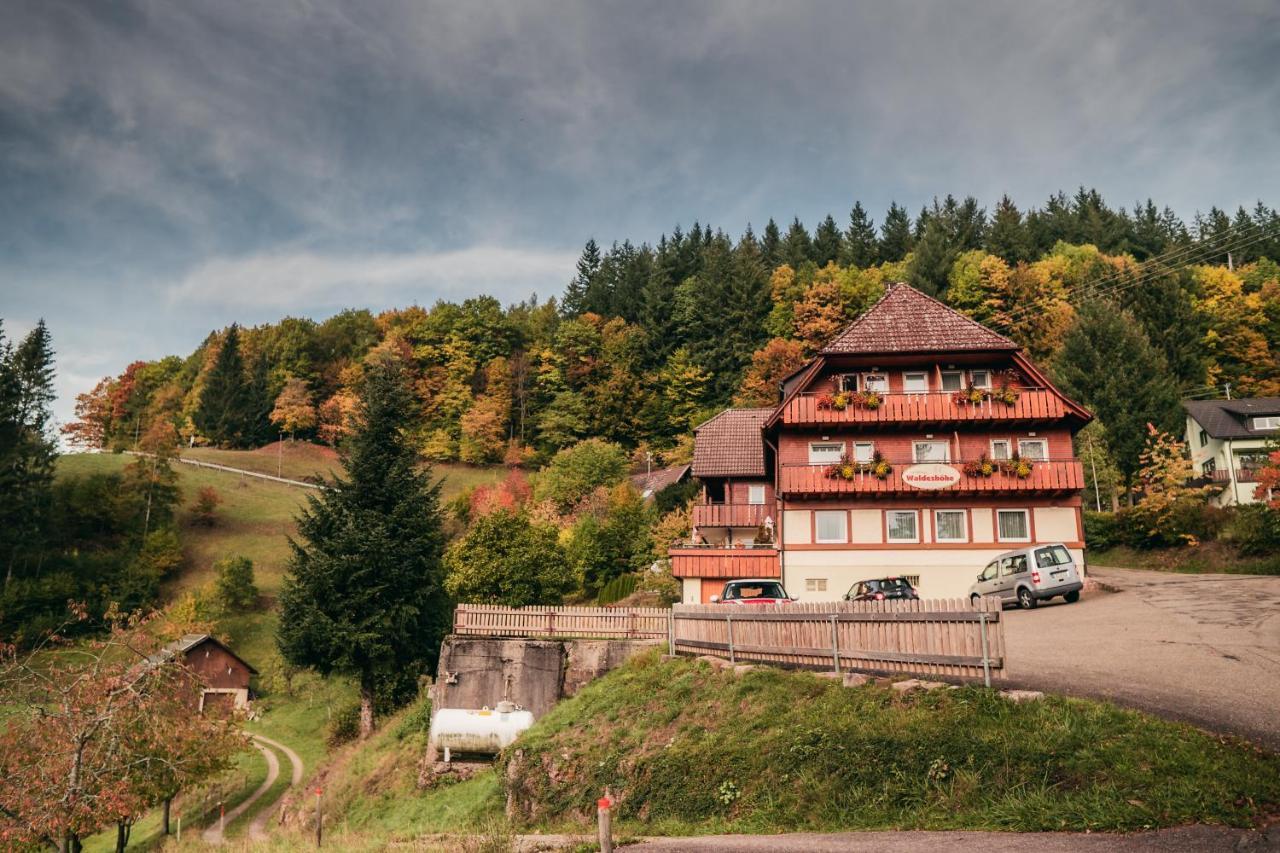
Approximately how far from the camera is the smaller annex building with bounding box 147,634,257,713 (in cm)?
4731

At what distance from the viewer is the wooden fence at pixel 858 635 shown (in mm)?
13734

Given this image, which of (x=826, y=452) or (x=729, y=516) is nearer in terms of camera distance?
(x=826, y=452)

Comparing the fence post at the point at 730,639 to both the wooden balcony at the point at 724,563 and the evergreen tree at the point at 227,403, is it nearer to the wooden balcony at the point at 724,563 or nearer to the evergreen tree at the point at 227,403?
the wooden balcony at the point at 724,563

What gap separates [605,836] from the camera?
10.6m

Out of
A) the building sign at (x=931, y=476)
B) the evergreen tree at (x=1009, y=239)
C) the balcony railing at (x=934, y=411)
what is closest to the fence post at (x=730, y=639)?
the balcony railing at (x=934, y=411)

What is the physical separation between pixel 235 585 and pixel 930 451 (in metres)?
48.8

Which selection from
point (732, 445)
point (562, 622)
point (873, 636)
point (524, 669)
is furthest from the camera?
point (732, 445)

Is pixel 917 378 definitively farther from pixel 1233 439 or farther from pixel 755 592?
pixel 1233 439

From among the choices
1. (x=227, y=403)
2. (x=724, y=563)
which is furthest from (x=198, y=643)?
(x=227, y=403)

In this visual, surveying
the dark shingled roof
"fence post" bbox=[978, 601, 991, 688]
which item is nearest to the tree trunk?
"fence post" bbox=[978, 601, 991, 688]

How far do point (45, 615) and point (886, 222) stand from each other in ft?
312

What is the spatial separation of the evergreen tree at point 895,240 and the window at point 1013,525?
68.2 m

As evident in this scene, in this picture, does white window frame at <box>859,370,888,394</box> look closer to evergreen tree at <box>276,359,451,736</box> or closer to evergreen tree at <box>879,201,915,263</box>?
evergreen tree at <box>276,359,451,736</box>

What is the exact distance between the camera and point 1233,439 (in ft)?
185
